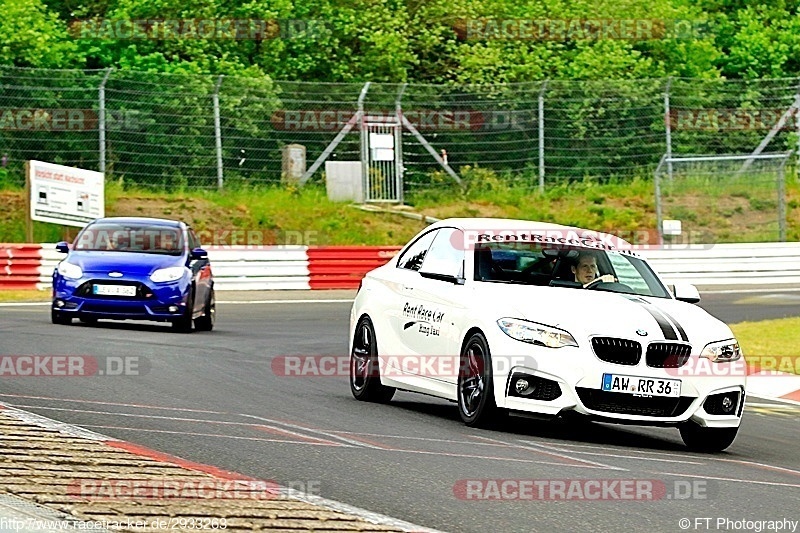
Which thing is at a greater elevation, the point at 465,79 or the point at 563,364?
the point at 465,79

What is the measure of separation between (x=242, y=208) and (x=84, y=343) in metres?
19.9

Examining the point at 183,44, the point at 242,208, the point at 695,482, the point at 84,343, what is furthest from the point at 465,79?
the point at 695,482

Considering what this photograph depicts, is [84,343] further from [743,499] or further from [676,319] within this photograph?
[743,499]

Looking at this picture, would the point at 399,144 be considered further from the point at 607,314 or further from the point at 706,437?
the point at 607,314

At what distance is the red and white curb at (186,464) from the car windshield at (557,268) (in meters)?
3.23

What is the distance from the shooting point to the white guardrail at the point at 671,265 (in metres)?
31.1

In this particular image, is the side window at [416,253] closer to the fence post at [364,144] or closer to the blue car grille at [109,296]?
the blue car grille at [109,296]

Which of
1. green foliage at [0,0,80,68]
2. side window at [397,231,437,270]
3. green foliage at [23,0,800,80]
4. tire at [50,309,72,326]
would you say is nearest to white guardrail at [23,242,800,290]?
tire at [50,309,72,326]

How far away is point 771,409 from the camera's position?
1502 centimetres

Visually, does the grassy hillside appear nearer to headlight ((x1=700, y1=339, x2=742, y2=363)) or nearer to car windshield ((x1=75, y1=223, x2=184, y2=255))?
car windshield ((x1=75, y1=223, x2=184, y2=255))

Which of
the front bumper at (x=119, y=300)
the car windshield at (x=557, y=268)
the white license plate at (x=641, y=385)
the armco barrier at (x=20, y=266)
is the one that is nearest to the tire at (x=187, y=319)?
the front bumper at (x=119, y=300)

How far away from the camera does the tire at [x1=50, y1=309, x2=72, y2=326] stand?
20328 millimetres

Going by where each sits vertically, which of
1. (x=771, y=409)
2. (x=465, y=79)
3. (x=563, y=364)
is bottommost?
(x=771, y=409)

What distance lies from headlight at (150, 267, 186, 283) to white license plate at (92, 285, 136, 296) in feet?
1.03
